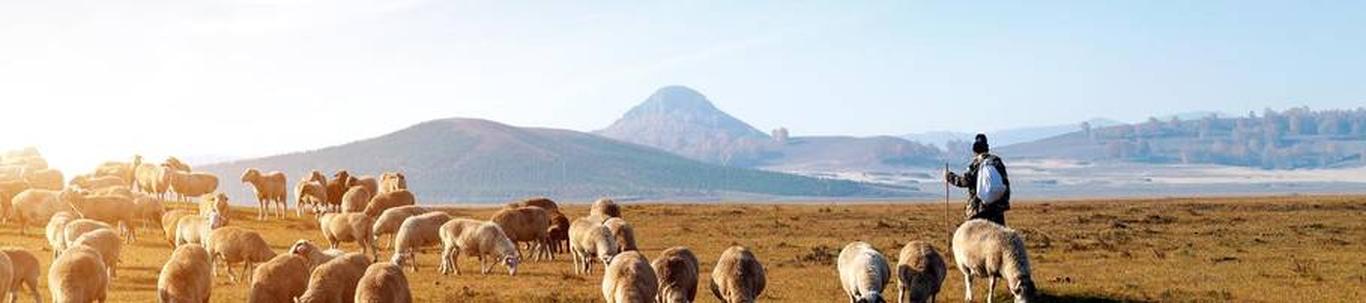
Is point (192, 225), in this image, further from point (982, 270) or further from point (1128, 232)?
point (1128, 232)

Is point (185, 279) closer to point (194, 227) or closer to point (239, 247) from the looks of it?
point (239, 247)

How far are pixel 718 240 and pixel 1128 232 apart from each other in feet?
48.2

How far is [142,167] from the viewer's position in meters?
48.9

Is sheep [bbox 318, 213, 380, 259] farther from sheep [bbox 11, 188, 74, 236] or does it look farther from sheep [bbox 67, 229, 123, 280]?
sheep [bbox 11, 188, 74, 236]

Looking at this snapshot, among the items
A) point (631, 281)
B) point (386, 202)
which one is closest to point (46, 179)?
point (386, 202)

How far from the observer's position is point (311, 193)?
4684 cm

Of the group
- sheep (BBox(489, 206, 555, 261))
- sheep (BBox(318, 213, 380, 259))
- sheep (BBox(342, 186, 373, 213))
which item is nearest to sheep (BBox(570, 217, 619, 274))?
sheep (BBox(489, 206, 555, 261))

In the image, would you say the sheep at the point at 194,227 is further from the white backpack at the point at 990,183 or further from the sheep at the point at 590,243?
the white backpack at the point at 990,183

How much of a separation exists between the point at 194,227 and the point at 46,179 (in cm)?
2246

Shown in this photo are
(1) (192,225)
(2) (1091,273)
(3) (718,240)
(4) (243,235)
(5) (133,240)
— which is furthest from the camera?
(3) (718,240)

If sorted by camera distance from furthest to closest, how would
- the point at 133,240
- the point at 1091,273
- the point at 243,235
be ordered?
1. the point at 133,240
2. the point at 1091,273
3. the point at 243,235

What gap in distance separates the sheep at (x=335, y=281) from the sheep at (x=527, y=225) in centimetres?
1140

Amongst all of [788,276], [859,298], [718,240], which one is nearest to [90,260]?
[859,298]

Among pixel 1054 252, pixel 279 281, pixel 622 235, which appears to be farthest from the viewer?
pixel 1054 252
